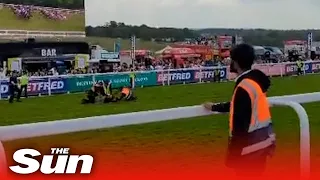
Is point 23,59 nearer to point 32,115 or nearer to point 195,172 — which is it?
point 32,115

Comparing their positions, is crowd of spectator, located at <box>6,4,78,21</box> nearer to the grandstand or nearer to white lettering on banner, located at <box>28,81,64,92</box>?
the grandstand

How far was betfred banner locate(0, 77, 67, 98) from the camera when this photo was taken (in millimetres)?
29203

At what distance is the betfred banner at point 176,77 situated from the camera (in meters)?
35.7

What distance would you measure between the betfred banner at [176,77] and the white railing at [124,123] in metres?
30.1

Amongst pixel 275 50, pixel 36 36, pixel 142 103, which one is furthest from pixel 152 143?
pixel 275 50

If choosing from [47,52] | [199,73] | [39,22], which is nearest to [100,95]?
[199,73]

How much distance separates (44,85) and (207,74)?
12180mm

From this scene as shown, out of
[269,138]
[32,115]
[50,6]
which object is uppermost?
[50,6]

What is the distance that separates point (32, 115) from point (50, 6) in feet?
117

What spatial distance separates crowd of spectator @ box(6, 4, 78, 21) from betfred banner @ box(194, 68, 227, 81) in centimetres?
1897

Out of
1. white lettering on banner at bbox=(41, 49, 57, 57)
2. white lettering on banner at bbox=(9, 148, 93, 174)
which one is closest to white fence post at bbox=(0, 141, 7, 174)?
white lettering on banner at bbox=(9, 148, 93, 174)

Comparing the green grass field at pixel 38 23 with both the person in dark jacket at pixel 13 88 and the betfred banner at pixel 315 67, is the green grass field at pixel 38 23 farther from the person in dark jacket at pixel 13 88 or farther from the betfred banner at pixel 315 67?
the person in dark jacket at pixel 13 88

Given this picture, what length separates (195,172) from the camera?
8500 millimetres

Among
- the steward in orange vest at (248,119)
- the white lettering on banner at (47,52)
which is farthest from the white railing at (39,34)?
the steward in orange vest at (248,119)
